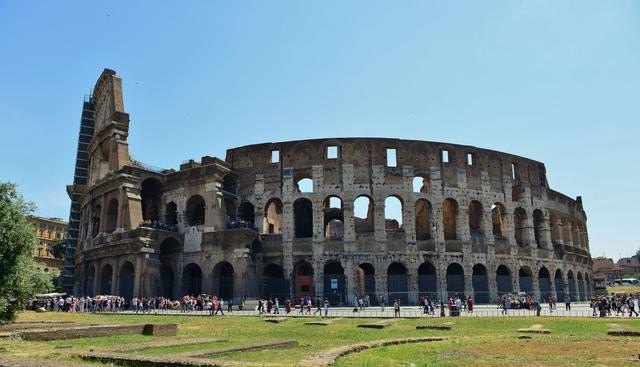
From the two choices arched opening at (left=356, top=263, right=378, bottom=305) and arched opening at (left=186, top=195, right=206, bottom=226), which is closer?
arched opening at (left=356, top=263, right=378, bottom=305)

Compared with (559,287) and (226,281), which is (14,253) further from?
(559,287)

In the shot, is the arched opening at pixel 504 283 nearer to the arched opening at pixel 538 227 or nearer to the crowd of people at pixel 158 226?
the arched opening at pixel 538 227

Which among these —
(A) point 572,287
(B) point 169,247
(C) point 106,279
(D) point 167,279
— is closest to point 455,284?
(A) point 572,287

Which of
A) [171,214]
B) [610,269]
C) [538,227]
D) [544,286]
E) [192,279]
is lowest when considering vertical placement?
[544,286]

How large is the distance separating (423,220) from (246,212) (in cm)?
1399

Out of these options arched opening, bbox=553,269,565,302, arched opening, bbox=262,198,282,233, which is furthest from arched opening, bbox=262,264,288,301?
arched opening, bbox=553,269,565,302

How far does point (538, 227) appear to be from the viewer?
43.5 metres

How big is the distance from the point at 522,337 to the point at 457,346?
3.12 metres

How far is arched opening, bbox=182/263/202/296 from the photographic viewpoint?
36.8 m

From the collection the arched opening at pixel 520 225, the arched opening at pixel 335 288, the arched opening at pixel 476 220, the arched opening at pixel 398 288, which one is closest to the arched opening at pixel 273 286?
the arched opening at pixel 335 288

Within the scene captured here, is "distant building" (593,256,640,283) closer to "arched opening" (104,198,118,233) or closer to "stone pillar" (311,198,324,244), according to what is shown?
"stone pillar" (311,198,324,244)

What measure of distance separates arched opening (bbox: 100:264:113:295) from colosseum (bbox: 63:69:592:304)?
0.31 ft

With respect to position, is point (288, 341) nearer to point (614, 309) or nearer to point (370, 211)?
point (614, 309)

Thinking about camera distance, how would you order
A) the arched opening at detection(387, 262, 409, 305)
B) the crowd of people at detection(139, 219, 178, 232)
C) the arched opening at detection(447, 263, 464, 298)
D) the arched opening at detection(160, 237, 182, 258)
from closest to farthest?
the arched opening at detection(387, 262, 409, 305) < the crowd of people at detection(139, 219, 178, 232) < the arched opening at detection(447, 263, 464, 298) < the arched opening at detection(160, 237, 182, 258)
